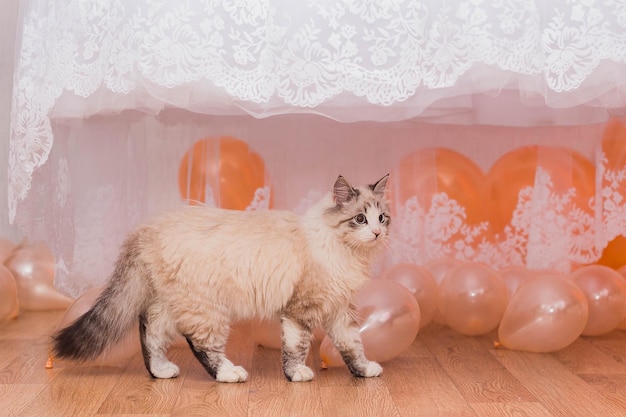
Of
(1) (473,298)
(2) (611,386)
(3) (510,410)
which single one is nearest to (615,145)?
(1) (473,298)

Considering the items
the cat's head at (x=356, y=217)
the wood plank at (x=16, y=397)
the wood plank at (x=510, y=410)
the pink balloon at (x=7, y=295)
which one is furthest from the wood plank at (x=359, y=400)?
the pink balloon at (x=7, y=295)

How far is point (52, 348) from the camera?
1.59 metres

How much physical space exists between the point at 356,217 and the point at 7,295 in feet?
3.20

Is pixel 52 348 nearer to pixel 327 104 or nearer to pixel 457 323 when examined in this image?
pixel 327 104

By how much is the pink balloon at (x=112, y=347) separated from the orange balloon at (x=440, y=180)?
0.86 metres

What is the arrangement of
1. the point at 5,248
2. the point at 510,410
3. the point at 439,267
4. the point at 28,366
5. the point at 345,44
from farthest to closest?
the point at 5,248 < the point at 439,267 < the point at 28,366 < the point at 345,44 < the point at 510,410

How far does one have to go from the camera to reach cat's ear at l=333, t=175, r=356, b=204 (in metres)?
1.60

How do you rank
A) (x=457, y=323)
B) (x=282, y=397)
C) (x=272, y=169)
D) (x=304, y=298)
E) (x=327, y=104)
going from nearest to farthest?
(x=282, y=397)
(x=304, y=298)
(x=327, y=104)
(x=457, y=323)
(x=272, y=169)

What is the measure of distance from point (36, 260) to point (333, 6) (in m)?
1.23

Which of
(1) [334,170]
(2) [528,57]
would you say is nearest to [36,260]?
(1) [334,170]

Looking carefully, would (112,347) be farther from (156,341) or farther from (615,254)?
(615,254)

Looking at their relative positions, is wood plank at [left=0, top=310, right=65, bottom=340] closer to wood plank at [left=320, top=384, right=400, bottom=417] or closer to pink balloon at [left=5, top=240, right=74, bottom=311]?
pink balloon at [left=5, top=240, right=74, bottom=311]

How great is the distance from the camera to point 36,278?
2.28 meters

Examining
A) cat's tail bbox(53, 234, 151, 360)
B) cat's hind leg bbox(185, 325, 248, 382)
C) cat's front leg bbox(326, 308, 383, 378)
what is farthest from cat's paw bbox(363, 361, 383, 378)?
cat's tail bbox(53, 234, 151, 360)
